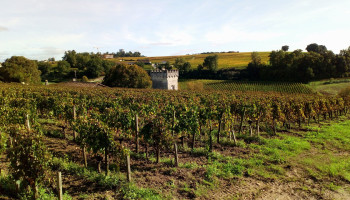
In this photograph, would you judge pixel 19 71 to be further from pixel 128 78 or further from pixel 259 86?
pixel 259 86

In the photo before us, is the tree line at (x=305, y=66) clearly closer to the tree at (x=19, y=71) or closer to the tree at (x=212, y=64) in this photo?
the tree at (x=212, y=64)

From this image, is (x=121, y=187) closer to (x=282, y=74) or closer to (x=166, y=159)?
(x=166, y=159)

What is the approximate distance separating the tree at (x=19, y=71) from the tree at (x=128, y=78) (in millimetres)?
21468

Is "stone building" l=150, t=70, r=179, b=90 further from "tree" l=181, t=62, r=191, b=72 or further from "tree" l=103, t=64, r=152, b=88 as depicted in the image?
"tree" l=181, t=62, r=191, b=72

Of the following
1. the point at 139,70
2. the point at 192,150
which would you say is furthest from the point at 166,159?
the point at 139,70

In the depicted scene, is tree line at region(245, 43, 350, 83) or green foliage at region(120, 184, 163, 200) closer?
green foliage at region(120, 184, 163, 200)

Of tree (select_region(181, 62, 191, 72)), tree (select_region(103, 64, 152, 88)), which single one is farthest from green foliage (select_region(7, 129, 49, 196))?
tree (select_region(181, 62, 191, 72))

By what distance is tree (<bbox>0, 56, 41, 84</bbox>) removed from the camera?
5273 cm

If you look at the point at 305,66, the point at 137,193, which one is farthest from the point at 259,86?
the point at 137,193

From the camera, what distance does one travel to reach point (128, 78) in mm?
52375

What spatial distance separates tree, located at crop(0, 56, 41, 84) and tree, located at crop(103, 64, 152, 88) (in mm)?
21468

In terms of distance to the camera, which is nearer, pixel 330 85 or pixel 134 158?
pixel 134 158

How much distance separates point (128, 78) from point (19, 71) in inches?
1117

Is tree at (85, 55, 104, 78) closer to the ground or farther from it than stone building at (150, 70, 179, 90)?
farther from it
